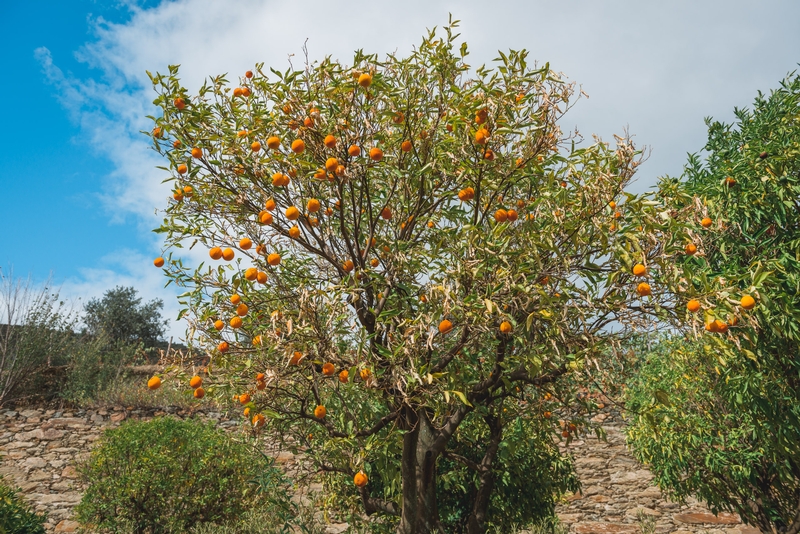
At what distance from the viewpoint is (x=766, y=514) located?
562 cm

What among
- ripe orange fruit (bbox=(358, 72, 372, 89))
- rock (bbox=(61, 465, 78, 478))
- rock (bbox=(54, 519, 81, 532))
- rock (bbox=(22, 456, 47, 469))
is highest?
ripe orange fruit (bbox=(358, 72, 372, 89))

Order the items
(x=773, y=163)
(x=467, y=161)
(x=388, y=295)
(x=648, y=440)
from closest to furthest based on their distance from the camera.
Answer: (x=467, y=161)
(x=388, y=295)
(x=773, y=163)
(x=648, y=440)

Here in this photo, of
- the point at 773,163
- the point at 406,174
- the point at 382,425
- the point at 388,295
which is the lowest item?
the point at 382,425

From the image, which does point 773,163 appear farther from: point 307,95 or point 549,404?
point 307,95

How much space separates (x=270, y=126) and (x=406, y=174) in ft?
3.10

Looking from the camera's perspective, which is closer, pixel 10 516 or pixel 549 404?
pixel 549 404

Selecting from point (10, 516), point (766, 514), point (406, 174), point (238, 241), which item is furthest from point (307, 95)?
point (766, 514)

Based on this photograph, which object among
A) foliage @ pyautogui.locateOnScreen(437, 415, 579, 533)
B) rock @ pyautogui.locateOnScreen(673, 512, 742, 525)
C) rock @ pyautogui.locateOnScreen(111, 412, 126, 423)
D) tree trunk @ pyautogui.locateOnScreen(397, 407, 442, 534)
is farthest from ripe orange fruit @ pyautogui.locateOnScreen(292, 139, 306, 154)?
rock @ pyautogui.locateOnScreen(673, 512, 742, 525)

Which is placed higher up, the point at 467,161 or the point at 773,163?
the point at 773,163

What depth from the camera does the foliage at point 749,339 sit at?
12.9 ft

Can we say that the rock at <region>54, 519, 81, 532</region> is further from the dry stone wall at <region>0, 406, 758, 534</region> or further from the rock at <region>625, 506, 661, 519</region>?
the rock at <region>625, 506, 661, 519</region>

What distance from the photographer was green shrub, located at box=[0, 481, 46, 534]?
4.16 meters

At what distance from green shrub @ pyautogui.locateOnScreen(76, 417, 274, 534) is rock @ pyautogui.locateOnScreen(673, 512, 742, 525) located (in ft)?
22.2

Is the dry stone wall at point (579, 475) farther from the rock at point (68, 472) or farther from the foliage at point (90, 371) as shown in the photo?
the foliage at point (90, 371)
